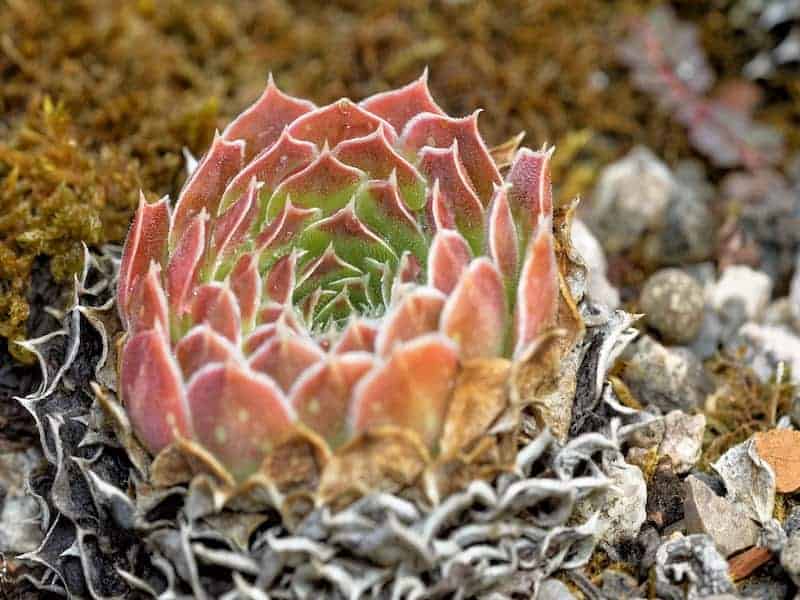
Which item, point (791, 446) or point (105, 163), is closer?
point (791, 446)

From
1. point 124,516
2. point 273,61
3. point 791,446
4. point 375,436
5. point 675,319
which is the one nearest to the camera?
point 375,436

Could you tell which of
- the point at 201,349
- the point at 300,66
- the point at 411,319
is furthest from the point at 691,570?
the point at 300,66

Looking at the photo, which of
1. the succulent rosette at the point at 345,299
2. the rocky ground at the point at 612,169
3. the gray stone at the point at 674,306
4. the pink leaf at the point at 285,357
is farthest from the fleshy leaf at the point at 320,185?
the gray stone at the point at 674,306

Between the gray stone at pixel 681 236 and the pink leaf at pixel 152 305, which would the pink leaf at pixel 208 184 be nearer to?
the pink leaf at pixel 152 305

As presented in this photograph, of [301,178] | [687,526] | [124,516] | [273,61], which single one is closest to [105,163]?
[273,61]

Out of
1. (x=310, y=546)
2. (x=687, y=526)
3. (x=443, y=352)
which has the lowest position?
(x=687, y=526)

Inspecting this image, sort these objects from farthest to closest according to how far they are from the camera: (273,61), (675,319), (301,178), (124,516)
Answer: (273,61)
(675,319)
(301,178)
(124,516)

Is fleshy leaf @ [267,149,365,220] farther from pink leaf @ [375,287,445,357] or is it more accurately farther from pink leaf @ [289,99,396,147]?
pink leaf @ [375,287,445,357]

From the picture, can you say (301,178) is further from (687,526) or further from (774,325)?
(774,325)
